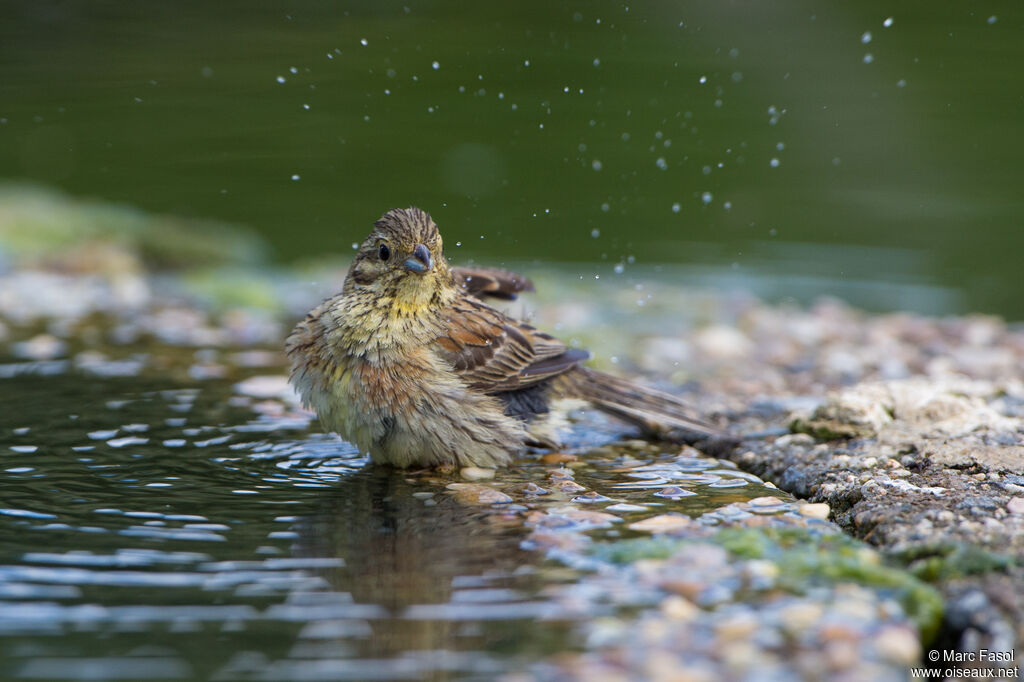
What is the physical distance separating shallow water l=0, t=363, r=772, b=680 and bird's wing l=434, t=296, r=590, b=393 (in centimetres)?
39

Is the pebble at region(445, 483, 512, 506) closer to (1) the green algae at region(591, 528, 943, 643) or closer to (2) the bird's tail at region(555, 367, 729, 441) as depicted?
(1) the green algae at region(591, 528, 943, 643)

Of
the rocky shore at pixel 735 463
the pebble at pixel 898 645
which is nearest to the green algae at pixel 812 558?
the rocky shore at pixel 735 463

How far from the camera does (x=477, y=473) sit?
4.96 metres

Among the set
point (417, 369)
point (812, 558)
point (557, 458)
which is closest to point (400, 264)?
point (417, 369)

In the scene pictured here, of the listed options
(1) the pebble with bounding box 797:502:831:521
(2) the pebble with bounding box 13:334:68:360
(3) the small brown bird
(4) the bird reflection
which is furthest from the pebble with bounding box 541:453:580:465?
(2) the pebble with bounding box 13:334:68:360

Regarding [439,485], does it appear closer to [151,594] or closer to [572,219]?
[151,594]

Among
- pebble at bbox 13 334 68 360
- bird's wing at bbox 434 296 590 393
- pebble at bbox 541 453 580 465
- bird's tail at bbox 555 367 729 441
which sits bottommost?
pebble at bbox 541 453 580 465

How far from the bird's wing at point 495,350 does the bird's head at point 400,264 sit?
0.70 ft

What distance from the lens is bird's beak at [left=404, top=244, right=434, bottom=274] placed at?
4.96 metres

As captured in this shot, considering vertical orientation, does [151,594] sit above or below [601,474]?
below

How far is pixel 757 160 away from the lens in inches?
422

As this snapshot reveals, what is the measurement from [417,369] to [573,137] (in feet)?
19.8

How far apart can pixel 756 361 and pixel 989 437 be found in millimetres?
2390

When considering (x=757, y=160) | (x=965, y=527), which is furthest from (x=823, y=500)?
(x=757, y=160)
